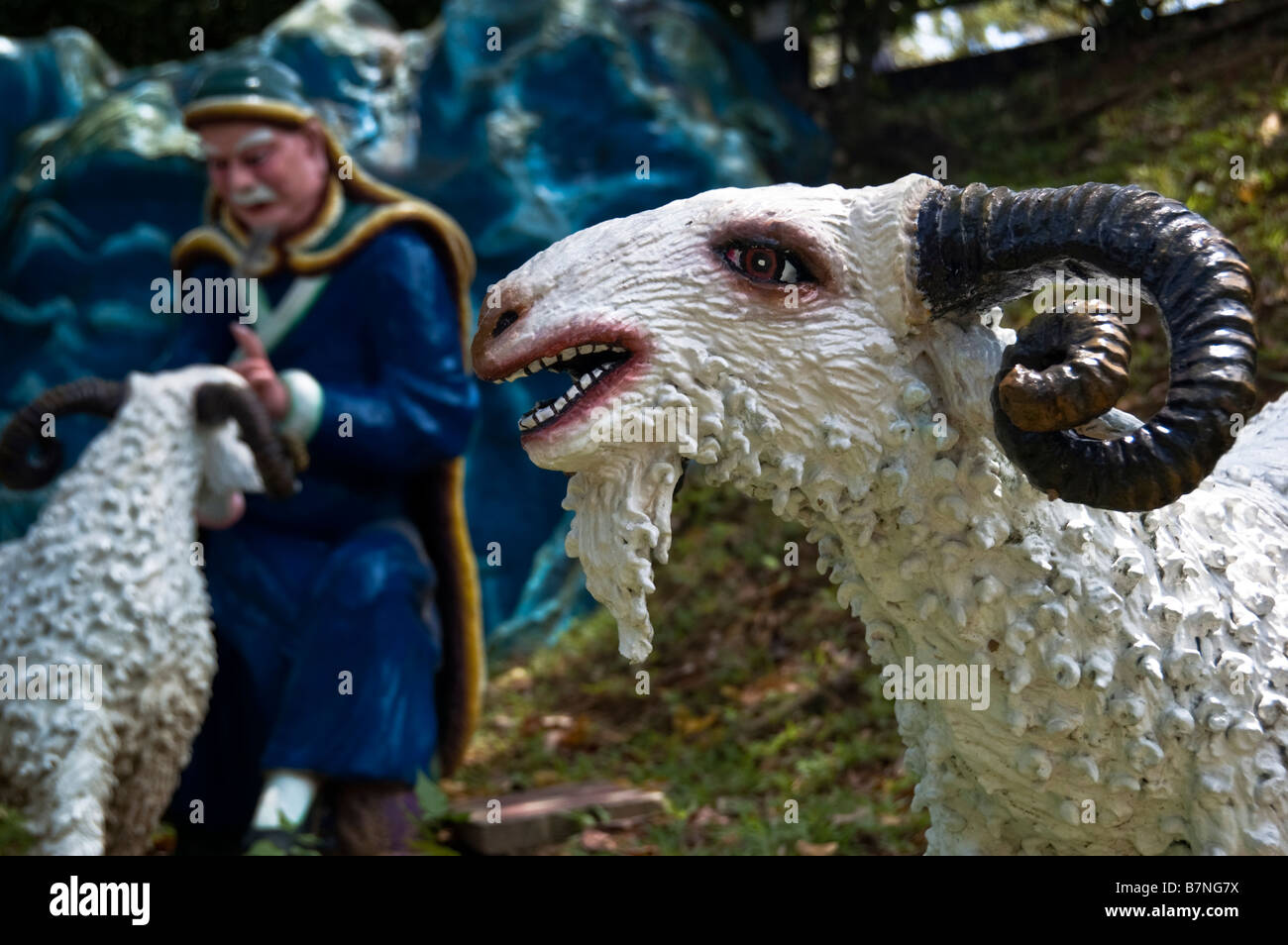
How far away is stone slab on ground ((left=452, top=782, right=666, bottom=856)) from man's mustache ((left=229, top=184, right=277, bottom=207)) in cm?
221

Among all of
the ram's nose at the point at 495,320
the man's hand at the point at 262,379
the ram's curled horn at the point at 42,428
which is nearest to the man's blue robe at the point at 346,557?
the man's hand at the point at 262,379

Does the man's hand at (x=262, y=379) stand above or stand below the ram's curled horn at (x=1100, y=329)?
above

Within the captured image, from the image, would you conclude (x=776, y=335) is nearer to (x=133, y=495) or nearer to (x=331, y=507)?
(x=133, y=495)

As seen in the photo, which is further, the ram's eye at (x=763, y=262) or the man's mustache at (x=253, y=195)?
the man's mustache at (x=253, y=195)

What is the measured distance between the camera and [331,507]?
15.8 feet

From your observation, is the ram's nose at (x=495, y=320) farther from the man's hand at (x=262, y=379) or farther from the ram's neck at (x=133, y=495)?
the man's hand at (x=262, y=379)

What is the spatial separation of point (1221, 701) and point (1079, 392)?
49cm

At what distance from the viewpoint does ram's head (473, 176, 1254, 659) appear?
5.38 feet

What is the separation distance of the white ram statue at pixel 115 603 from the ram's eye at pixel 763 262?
2564 mm

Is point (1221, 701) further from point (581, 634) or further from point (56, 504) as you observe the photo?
point (581, 634)

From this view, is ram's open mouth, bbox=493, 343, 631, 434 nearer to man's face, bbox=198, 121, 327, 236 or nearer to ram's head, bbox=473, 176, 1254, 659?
ram's head, bbox=473, 176, 1254, 659

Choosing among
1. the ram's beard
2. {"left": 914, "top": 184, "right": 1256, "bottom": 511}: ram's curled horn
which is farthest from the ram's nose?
{"left": 914, "top": 184, "right": 1256, "bottom": 511}: ram's curled horn

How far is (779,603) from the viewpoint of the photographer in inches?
236

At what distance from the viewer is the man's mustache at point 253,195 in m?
4.84
